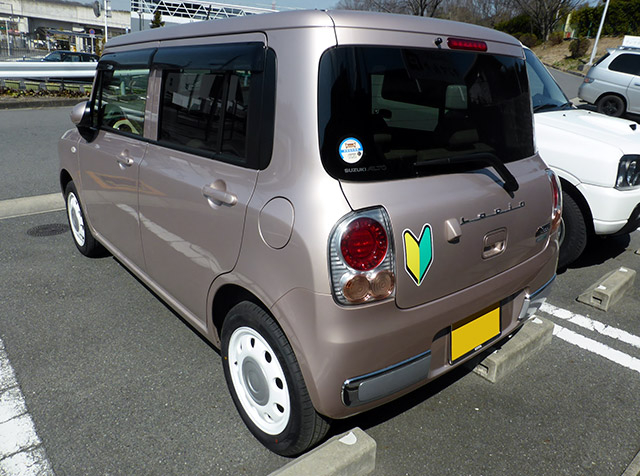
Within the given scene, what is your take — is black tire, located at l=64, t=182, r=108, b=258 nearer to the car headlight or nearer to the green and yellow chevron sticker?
the green and yellow chevron sticker

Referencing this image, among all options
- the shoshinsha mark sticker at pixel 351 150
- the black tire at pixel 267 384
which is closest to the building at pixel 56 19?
the black tire at pixel 267 384

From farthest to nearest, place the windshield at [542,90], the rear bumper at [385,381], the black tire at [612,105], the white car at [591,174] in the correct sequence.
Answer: the black tire at [612,105], the windshield at [542,90], the white car at [591,174], the rear bumper at [385,381]

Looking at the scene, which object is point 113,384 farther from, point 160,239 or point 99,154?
point 99,154

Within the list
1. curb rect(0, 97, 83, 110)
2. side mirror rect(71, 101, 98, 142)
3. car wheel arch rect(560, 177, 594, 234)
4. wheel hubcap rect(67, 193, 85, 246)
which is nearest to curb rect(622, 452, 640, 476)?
car wheel arch rect(560, 177, 594, 234)

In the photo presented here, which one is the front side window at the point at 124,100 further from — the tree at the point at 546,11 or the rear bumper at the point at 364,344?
the tree at the point at 546,11

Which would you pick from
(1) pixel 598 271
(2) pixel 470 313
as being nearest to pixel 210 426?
(2) pixel 470 313

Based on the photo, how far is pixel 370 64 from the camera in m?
1.80

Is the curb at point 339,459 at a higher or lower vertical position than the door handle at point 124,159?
lower

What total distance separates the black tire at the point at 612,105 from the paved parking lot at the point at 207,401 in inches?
479

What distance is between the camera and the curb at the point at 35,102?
12.2 metres

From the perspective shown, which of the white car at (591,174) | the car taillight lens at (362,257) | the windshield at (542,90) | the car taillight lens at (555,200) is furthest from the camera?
the windshield at (542,90)

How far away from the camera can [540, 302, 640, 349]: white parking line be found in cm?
335

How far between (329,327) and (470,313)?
72 centimetres

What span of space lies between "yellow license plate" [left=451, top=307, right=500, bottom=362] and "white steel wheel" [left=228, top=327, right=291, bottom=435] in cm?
75
